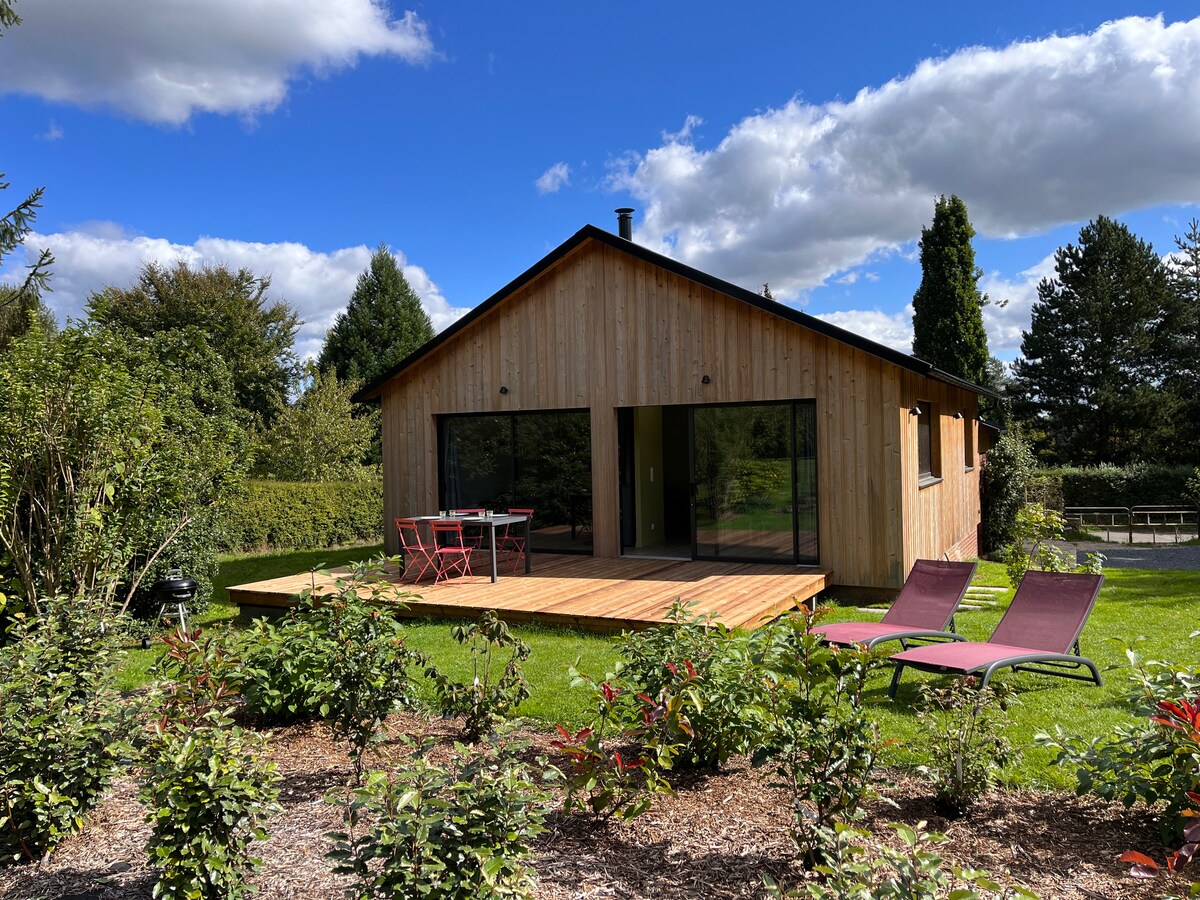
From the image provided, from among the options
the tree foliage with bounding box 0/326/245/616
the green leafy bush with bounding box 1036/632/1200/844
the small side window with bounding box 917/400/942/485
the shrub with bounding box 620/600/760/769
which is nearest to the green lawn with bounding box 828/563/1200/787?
the green leafy bush with bounding box 1036/632/1200/844

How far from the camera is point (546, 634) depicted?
785cm

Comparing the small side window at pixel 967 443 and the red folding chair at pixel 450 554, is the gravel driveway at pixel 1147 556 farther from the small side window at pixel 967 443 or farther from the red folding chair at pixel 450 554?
the red folding chair at pixel 450 554

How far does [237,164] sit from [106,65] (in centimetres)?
920

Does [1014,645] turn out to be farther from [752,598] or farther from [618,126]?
[618,126]

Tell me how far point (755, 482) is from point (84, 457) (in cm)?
754

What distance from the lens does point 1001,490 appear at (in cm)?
1814

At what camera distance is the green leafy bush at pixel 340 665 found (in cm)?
430

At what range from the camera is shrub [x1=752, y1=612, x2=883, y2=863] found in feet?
10.4

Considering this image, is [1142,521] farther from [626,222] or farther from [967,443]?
[626,222]

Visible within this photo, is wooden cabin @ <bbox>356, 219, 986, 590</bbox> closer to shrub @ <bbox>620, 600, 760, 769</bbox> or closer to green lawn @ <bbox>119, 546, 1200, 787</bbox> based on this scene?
green lawn @ <bbox>119, 546, 1200, 787</bbox>

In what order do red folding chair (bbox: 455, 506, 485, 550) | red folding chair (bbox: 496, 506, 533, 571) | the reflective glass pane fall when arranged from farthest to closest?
red folding chair (bbox: 455, 506, 485, 550)
red folding chair (bbox: 496, 506, 533, 571)
the reflective glass pane

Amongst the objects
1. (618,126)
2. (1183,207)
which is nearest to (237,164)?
(618,126)

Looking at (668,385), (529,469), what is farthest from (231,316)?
(668,385)

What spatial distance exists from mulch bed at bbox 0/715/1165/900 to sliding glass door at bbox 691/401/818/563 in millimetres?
6203
